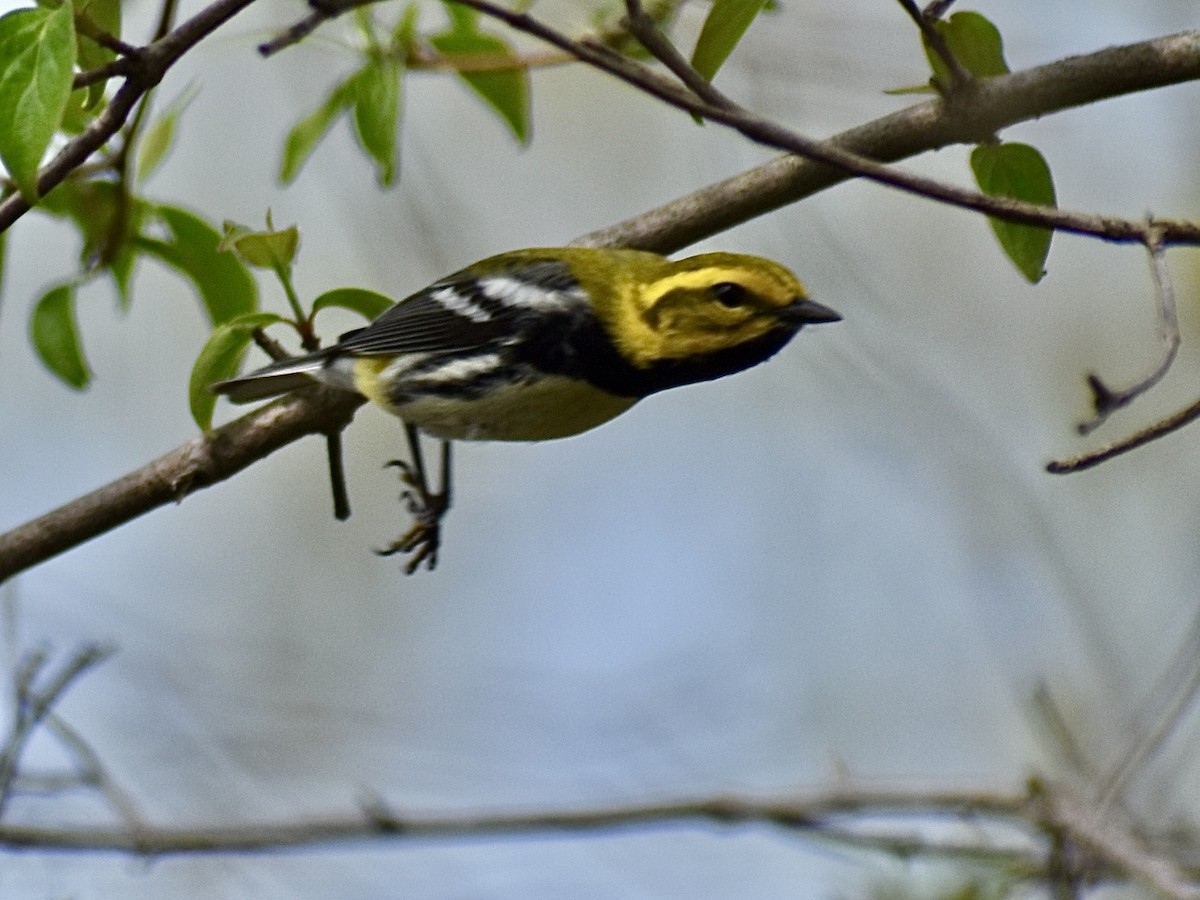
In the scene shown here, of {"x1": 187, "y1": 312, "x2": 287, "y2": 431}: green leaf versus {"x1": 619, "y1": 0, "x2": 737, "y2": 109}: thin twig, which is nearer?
{"x1": 619, "y1": 0, "x2": 737, "y2": 109}: thin twig

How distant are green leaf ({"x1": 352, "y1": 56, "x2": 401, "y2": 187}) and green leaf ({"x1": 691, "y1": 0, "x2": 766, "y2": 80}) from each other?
0.67 meters

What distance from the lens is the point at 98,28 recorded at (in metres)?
1.87

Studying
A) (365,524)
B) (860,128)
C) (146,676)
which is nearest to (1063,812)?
(860,128)

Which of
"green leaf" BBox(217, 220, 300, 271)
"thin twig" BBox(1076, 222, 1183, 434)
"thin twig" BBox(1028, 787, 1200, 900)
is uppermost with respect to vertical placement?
"green leaf" BBox(217, 220, 300, 271)

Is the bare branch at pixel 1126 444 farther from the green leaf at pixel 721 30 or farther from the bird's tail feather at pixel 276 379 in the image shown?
the bird's tail feather at pixel 276 379

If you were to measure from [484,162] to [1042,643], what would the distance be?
415 centimetres

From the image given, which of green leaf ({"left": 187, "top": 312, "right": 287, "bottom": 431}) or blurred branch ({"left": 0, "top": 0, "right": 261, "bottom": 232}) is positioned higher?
blurred branch ({"left": 0, "top": 0, "right": 261, "bottom": 232})

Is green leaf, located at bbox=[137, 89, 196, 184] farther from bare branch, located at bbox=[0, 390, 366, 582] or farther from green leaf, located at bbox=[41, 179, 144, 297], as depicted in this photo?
bare branch, located at bbox=[0, 390, 366, 582]

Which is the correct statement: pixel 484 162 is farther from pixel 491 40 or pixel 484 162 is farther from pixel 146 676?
pixel 491 40

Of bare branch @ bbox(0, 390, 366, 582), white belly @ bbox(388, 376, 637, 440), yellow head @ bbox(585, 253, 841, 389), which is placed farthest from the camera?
white belly @ bbox(388, 376, 637, 440)

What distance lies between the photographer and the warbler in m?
2.38

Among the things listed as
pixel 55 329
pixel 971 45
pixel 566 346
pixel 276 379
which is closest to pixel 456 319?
pixel 566 346

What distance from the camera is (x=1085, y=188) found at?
6227mm

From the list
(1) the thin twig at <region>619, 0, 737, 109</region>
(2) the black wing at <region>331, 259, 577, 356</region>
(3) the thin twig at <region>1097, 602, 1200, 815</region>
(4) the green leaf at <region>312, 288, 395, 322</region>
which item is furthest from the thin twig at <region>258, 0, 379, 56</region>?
(3) the thin twig at <region>1097, 602, 1200, 815</region>
